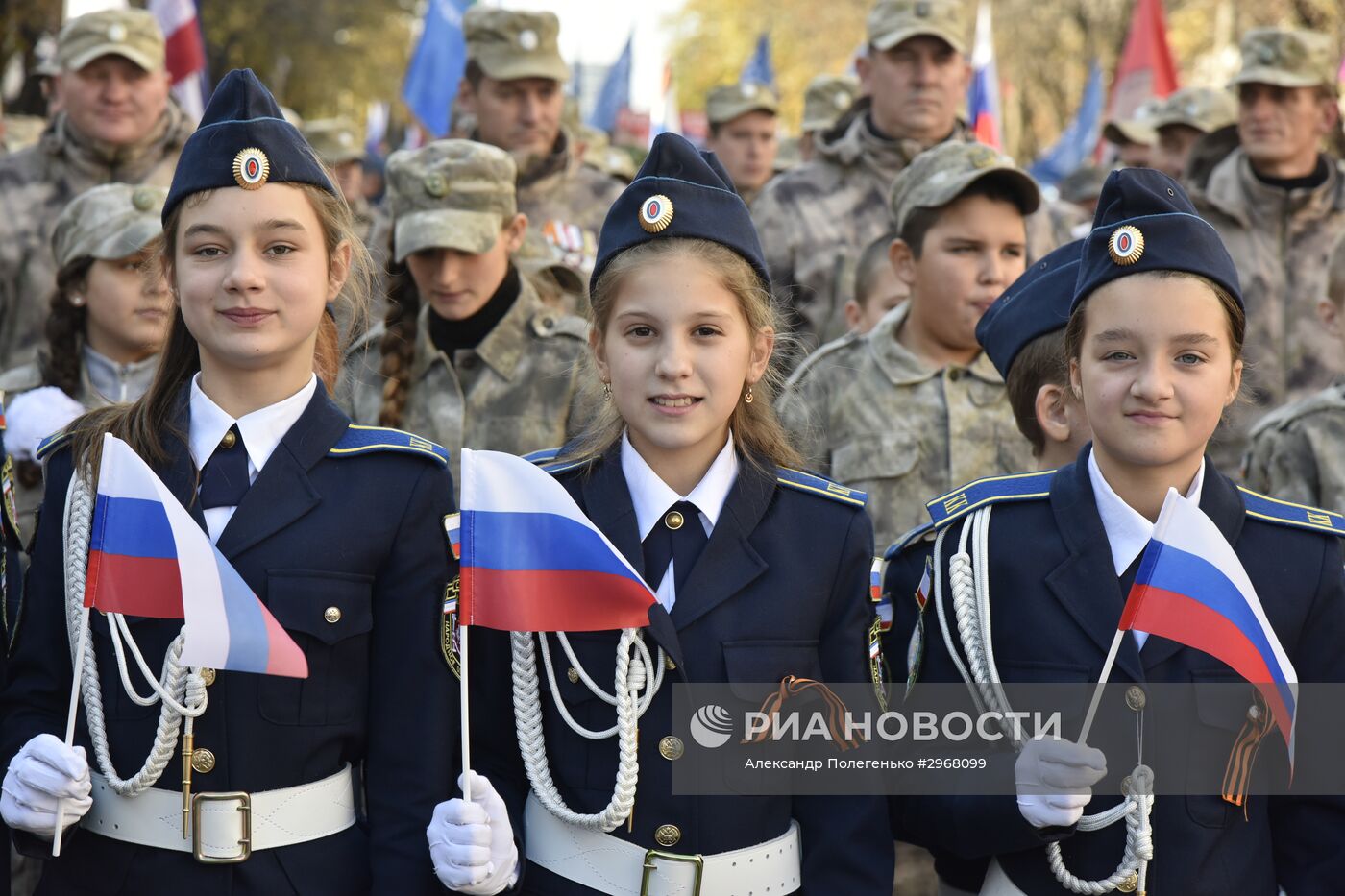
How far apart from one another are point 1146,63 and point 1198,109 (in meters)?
3.01

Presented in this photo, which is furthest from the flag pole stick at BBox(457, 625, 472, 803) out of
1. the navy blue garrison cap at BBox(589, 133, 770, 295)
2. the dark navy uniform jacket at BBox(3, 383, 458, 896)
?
the navy blue garrison cap at BBox(589, 133, 770, 295)

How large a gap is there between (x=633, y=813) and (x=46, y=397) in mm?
2431

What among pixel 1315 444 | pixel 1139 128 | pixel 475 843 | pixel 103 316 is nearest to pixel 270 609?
pixel 475 843

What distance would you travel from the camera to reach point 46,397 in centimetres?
470

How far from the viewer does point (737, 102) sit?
40.5ft

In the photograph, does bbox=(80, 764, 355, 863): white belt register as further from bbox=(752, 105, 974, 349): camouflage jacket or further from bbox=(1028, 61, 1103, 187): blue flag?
bbox=(1028, 61, 1103, 187): blue flag

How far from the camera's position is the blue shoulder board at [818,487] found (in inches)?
134

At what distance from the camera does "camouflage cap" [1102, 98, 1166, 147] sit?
11219 mm

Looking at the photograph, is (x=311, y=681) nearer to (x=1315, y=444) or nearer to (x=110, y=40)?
(x=1315, y=444)

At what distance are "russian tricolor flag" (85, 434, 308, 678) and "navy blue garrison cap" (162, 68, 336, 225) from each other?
572mm

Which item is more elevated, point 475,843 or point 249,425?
point 249,425

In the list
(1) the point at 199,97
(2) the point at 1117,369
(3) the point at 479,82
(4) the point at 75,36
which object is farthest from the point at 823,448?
(1) the point at 199,97

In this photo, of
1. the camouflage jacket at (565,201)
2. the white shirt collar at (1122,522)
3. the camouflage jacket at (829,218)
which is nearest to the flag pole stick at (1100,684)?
the white shirt collar at (1122,522)

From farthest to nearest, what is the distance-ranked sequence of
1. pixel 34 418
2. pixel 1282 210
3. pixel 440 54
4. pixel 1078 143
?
pixel 1078 143 < pixel 440 54 < pixel 1282 210 < pixel 34 418
